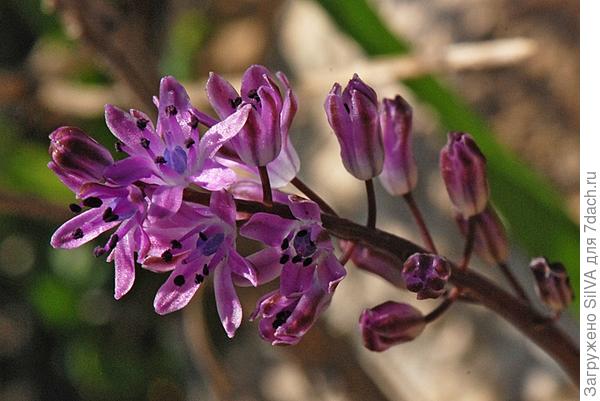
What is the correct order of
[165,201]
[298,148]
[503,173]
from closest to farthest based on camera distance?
1. [165,201]
2. [503,173]
3. [298,148]

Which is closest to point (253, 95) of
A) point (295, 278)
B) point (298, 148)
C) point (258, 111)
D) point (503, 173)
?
point (258, 111)

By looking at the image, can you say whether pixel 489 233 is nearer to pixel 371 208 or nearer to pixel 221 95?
pixel 371 208

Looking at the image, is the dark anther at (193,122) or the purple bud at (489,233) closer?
the dark anther at (193,122)

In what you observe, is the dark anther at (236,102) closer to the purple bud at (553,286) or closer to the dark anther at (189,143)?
the dark anther at (189,143)

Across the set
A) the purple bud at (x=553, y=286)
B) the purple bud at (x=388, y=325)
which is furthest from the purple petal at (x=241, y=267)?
the purple bud at (x=553, y=286)

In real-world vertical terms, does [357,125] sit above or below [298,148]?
above
